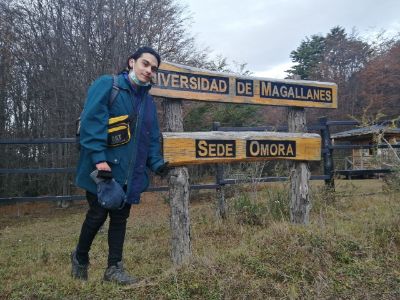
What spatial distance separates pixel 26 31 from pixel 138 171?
13.0 meters

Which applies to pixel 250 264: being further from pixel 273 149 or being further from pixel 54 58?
pixel 54 58

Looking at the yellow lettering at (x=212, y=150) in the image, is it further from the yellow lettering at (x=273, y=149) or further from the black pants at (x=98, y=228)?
the black pants at (x=98, y=228)

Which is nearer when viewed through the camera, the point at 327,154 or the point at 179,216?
the point at 179,216

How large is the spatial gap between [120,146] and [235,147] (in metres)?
1.62

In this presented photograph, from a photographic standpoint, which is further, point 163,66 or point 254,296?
point 163,66

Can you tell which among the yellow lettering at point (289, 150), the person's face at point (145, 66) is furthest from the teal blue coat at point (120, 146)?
the yellow lettering at point (289, 150)

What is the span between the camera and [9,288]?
319cm

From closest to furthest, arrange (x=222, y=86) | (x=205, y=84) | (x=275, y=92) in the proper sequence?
(x=205, y=84) → (x=222, y=86) → (x=275, y=92)

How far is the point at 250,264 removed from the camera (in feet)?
11.3

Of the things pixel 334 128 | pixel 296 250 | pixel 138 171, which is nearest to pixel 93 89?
pixel 138 171

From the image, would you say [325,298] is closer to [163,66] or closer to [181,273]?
[181,273]

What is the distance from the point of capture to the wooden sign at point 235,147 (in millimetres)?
4047

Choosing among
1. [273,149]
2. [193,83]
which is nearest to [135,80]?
[193,83]

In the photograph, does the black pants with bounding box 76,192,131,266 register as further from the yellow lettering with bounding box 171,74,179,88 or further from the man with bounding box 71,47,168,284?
the yellow lettering with bounding box 171,74,179,88
